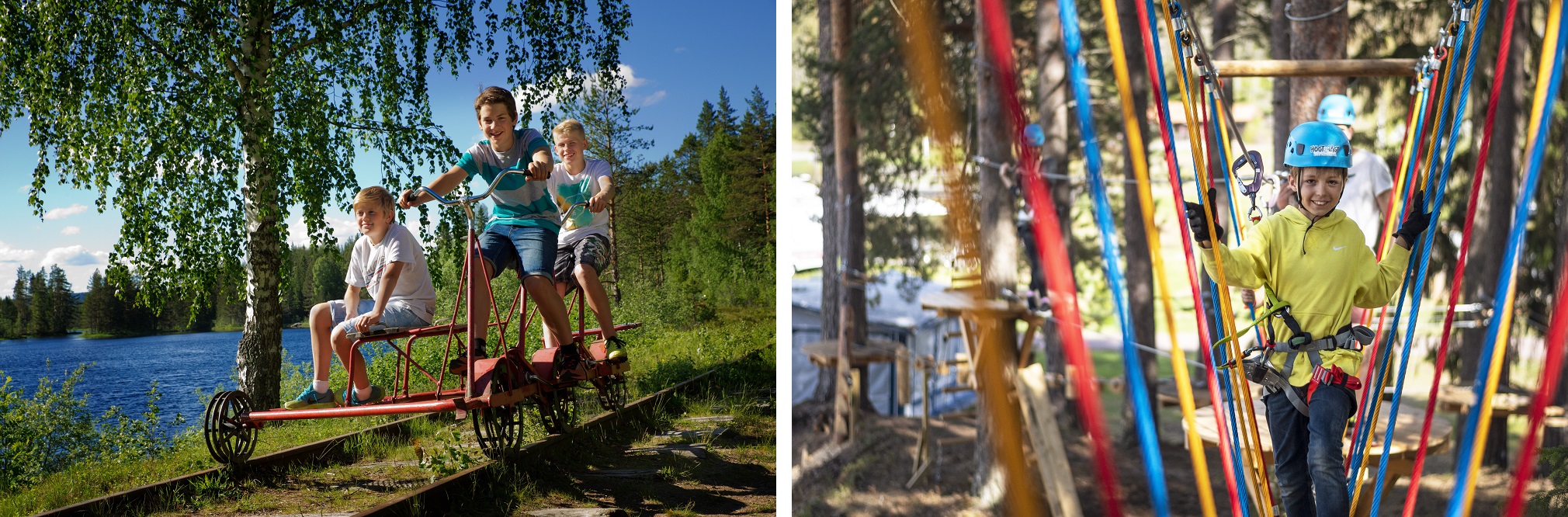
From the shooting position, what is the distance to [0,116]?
14.1ft

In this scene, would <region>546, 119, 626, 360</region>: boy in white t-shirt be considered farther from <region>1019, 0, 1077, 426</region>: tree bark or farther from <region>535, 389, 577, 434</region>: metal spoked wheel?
<region>1019, 0, 1077, 426</region>: tree bark

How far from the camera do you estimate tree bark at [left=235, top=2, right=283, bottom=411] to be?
4.62 m

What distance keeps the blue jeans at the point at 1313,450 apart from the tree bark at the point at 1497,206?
314cm

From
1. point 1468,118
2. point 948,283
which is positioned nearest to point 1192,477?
point 948,283

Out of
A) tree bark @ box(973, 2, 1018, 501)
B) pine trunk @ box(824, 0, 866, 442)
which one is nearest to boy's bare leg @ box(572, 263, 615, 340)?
pine trunk @ box(824, 0, 866, 442)

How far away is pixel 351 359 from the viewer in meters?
3.48

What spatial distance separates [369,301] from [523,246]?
0.65m

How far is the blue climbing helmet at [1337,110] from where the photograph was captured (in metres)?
3.12

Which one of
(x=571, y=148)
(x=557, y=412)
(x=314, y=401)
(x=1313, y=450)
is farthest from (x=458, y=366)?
A: (x=1313, y=450)

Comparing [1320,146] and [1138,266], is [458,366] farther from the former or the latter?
[1138,266]

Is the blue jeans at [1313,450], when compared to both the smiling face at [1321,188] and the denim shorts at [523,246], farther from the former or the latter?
the denim shorts at [523,246]

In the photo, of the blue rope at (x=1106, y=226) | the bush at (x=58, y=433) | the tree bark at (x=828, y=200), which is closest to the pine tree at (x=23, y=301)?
the bush at (x=58, y=433)

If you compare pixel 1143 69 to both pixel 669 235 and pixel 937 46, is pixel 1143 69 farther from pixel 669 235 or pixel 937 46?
pixel 669 235

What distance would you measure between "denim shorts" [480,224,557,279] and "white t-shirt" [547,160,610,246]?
18cm
